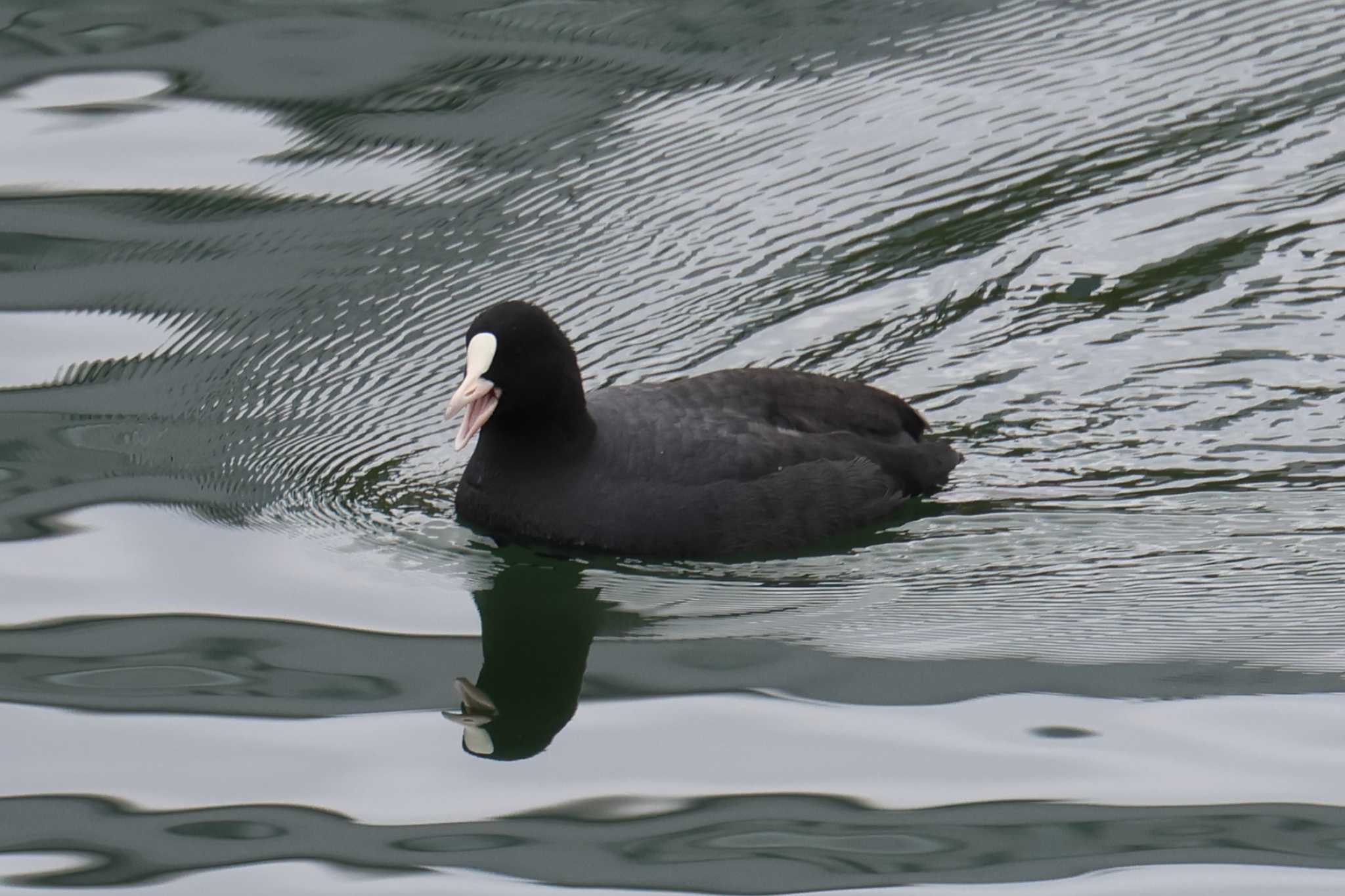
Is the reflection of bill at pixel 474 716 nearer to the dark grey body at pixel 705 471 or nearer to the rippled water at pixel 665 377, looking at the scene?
the rippled water at pixel 665 377

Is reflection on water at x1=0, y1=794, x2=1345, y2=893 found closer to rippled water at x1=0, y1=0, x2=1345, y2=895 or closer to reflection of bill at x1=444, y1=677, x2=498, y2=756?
rippled water at x1=0, y1=0, x2=1345, y2=895

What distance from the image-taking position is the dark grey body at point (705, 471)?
5.88m

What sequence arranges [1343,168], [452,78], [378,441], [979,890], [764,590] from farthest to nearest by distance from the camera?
[452,78] < [1343,168] < [378,441] < [764,590] < [979,890]

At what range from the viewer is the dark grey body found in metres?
5.88

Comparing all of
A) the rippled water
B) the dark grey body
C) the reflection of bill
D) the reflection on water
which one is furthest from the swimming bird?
the reflection on water

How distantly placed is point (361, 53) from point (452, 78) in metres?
0.44

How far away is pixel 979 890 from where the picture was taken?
168 inches

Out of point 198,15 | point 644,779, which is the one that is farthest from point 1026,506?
point 198,15

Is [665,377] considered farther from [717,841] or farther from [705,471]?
[717,841]

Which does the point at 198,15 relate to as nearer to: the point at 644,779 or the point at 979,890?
the point at 644,779

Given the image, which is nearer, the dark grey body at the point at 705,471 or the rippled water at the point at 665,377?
the rippled water at the point at 665,377

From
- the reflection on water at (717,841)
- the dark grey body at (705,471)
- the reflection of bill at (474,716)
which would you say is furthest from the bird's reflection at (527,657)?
the reflection on water at (717,841)

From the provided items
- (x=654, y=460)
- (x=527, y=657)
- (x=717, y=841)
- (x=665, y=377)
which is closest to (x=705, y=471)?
(x=654, y=460)

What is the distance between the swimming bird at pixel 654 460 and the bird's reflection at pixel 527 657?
0.17 m
